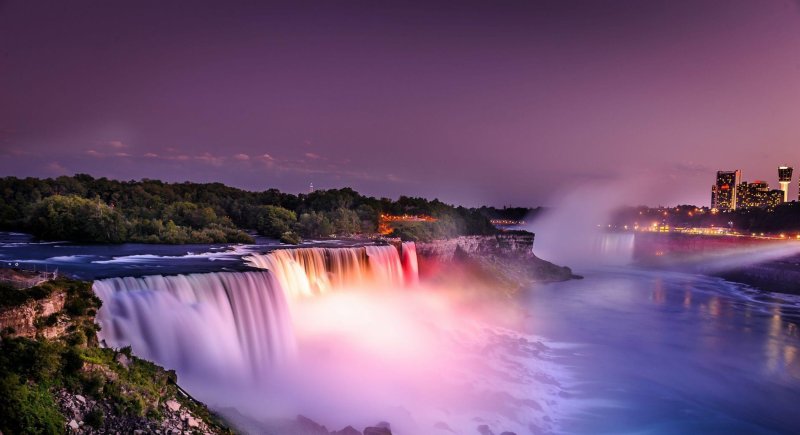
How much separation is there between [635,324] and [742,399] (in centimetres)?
1247

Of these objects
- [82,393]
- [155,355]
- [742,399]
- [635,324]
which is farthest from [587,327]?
[82,393]

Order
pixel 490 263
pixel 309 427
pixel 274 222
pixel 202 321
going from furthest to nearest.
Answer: pixel 490 263 < pixel 274 222 < pixel 202 321 < pixel 309 427

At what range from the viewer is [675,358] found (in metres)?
23.6

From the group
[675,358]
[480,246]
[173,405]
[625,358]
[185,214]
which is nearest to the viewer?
[173,405]

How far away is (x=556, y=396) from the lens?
Answer: 17203 millimetres

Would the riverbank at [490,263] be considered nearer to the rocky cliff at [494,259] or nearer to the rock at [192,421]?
the rocky cliff at [494,259]

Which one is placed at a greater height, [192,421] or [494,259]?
[494,259]

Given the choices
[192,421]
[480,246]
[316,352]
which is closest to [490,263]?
[480,246]

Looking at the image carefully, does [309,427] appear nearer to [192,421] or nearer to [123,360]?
[192,421]

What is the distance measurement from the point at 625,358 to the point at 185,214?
30414 mm

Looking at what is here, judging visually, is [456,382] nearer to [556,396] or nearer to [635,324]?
[556,396]

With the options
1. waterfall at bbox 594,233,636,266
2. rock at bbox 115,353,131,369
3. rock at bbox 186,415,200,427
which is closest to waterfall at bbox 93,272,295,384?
rock at bbox 115,353,131,369

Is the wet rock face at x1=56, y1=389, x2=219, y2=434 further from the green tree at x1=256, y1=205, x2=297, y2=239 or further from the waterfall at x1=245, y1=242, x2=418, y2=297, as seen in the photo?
the green tree at x1=256, y1=205, x2=297, y2=239

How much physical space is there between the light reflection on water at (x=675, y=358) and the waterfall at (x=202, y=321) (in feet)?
32.7
